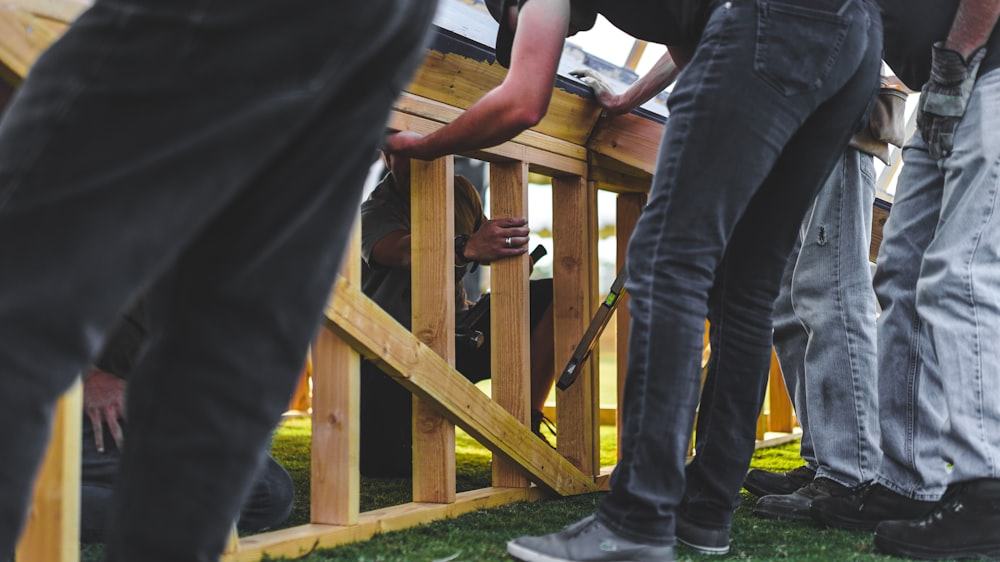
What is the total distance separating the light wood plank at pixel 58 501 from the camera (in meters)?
1.01

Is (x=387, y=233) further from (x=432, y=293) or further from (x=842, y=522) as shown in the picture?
(x=842, y=522)

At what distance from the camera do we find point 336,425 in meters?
1.50

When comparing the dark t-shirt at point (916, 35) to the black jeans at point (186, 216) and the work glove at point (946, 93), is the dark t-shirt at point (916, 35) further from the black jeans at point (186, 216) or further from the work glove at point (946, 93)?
the black jeans at point (186, 216)

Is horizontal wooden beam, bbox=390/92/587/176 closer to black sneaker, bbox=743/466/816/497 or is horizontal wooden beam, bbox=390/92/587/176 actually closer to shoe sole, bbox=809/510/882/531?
black sneaker, bbox=743/466/816/497

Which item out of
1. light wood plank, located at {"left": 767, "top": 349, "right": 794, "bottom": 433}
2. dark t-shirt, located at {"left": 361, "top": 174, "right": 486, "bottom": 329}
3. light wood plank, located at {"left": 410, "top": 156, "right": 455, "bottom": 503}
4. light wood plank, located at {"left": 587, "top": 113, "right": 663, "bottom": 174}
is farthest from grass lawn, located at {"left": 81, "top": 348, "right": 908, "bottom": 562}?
light wood plank, located at {"left": 767, "top": 349, "right": 794, "bottom": 433}

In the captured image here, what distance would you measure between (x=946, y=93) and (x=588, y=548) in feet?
3.06

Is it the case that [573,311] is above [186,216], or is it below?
below

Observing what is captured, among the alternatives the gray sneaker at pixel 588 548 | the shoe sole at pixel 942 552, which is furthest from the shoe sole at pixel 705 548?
the shoe sole at pixel 942 552

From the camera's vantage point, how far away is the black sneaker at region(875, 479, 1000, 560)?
4.74ft

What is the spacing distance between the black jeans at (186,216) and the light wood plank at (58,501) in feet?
1.13

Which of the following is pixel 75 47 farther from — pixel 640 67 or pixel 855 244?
pixel 640 67

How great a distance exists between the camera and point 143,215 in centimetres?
61

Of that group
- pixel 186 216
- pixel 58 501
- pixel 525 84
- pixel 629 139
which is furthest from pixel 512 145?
pixel 186 216

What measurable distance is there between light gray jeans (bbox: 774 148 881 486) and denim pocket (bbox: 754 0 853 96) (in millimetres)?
644
